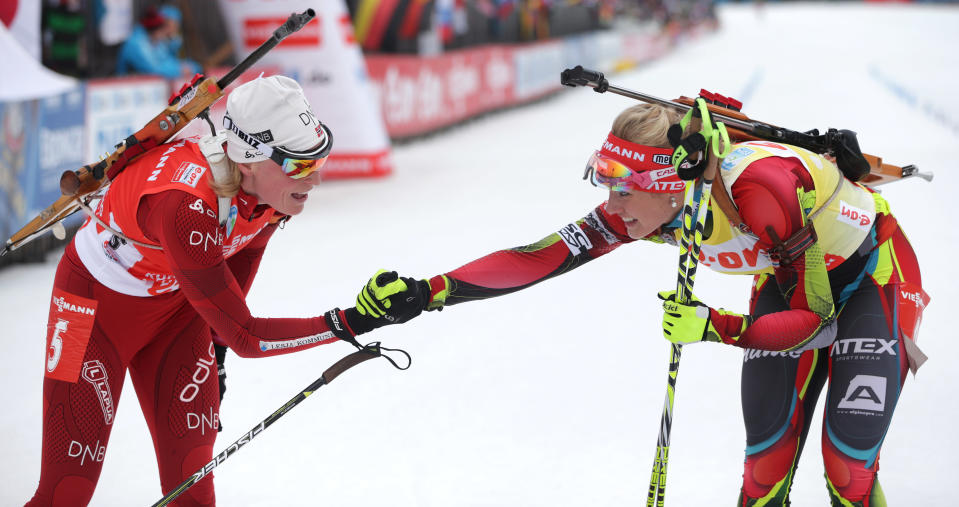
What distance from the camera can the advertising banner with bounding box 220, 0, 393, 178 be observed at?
37.1ft

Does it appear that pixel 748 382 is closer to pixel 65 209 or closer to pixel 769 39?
pixel 65 209

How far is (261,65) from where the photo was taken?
458 inches

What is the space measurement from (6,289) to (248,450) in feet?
11.8

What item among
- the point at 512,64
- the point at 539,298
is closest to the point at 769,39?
the point at 512,64

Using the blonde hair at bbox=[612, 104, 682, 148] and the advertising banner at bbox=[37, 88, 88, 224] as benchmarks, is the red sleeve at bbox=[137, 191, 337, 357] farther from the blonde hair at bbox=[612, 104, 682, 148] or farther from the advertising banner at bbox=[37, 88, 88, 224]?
the advertising banner at bbox=[37, 88, 88, 224]

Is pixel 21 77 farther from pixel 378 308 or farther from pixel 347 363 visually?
pixel 378 308

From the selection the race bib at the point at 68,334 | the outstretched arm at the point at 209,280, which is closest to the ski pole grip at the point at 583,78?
the outstretched arm at the point at 209,280

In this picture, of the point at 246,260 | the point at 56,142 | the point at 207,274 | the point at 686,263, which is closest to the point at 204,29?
the point at 56,142

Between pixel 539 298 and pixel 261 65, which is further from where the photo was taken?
pixel 261 65

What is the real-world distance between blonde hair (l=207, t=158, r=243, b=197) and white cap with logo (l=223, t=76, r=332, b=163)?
0.04m

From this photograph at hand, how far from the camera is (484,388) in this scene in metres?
5.29

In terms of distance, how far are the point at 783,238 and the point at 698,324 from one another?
386 mm

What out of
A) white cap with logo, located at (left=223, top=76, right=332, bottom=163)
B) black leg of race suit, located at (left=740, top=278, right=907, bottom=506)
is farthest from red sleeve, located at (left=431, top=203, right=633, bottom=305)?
white cap with logo, located at (left=223, top=76, right=332, bottom=163)

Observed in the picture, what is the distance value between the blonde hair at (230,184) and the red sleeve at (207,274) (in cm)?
9
